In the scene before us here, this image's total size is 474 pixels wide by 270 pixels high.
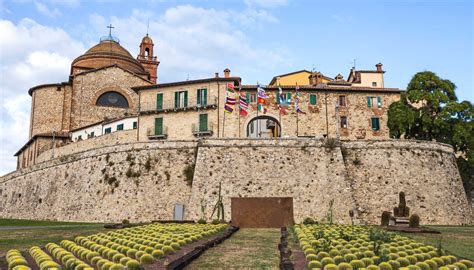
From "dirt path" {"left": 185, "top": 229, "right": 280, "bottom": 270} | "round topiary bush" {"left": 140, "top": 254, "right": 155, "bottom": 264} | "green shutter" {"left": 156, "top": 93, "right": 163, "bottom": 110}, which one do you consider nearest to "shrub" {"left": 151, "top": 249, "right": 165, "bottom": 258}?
"round topiary bush" {"left": 140, "top": 254, "right": 155, "bottom": 264}

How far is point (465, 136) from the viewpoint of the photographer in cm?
3975

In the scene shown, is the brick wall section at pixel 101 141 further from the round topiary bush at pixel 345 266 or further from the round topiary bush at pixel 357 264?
the round topiary bush at pixel 345 266

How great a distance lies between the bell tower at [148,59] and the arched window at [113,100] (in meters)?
15.4

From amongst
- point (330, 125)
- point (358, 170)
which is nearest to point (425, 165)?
point (358, 170)

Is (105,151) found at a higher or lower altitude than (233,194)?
higher

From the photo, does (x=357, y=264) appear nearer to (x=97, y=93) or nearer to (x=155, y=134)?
(x=155, y=134)

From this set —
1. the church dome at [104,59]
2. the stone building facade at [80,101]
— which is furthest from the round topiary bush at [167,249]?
the church dome at [104,59]

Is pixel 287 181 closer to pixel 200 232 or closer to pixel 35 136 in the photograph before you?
pixel 200 232

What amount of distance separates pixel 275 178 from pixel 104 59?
4071 cm

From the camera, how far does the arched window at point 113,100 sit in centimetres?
6038

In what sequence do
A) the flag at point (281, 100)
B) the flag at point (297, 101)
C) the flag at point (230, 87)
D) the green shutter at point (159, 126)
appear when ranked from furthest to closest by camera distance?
1. the green shutter at point (159, 126)
2. the flag at point (281, 100)
3. the flag at point (230, 87)
4. the flag at point (297, 101)

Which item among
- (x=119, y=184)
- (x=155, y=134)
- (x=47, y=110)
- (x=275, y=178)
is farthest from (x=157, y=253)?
(x=47, y=110)

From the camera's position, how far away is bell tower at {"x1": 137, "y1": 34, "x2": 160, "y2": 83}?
3027 inches

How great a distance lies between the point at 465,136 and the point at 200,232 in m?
30.1
